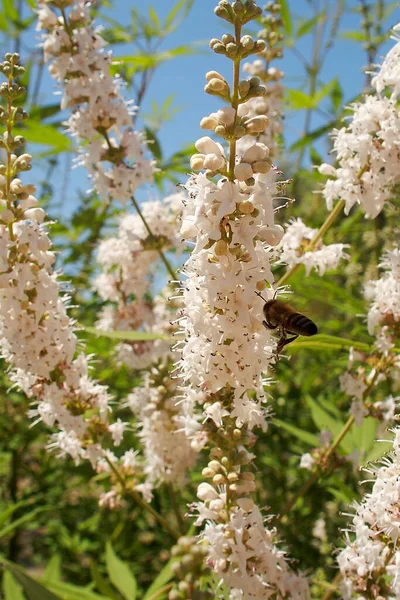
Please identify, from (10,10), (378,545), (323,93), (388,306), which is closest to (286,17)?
(323,93)

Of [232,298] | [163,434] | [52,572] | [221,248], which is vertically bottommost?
[52,572]

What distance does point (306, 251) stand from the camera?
2.62m

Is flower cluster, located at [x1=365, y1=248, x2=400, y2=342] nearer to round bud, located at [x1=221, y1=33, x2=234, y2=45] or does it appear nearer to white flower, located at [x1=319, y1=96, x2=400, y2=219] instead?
white flower, located at [x1=319, y1=96, x2=400, y2=219]

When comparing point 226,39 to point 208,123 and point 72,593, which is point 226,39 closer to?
point 208,123

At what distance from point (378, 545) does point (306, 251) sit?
49.6 inches

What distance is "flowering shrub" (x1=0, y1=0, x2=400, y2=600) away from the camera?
1644 mm

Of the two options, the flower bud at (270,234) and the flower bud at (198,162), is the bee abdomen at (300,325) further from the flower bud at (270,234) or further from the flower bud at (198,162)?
the flower bud at (198,162)

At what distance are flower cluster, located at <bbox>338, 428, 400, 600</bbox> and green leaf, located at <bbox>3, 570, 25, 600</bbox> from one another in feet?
4.89

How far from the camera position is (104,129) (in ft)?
8.91

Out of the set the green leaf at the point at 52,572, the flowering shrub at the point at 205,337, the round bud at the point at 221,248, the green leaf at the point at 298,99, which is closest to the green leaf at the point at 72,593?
the flowering shrub at the point at 205,337

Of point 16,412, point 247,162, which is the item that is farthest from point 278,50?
point 16,412

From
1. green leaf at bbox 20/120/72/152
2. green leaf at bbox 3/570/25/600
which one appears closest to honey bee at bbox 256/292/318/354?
green leaf at bbox 20/120/72/152

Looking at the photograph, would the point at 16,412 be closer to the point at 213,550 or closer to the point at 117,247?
the point at 117,247

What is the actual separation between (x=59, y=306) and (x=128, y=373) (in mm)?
1920
